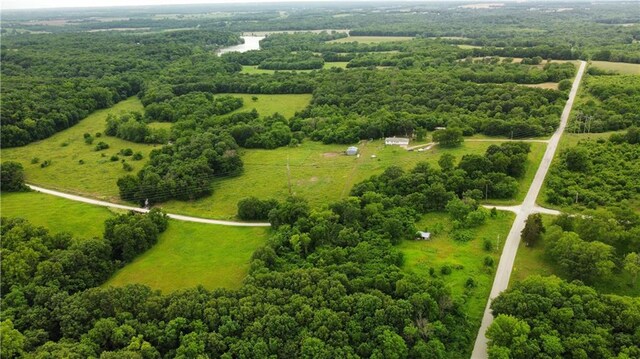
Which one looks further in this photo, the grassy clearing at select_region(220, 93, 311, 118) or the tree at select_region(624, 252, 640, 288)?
the grassy clearing at select_region(220, 93, 311, 118)

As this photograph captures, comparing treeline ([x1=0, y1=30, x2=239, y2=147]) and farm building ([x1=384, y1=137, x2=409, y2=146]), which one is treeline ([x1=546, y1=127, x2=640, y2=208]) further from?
treeline ([x1=0, y1=30, x2=239, y2=147])

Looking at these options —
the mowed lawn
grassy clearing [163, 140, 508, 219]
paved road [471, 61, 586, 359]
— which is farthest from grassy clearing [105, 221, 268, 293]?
paved road [471, 61, 586, 359]

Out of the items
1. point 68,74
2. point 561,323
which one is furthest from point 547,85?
point 68,74

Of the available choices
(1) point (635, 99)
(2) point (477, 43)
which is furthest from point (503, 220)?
(2) point (477, 43)

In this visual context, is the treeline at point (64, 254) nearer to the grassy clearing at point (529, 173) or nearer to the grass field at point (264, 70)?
the grassy clearing at point (529, 173)

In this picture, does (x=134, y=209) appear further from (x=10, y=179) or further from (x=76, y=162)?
(x=76, y=162)
